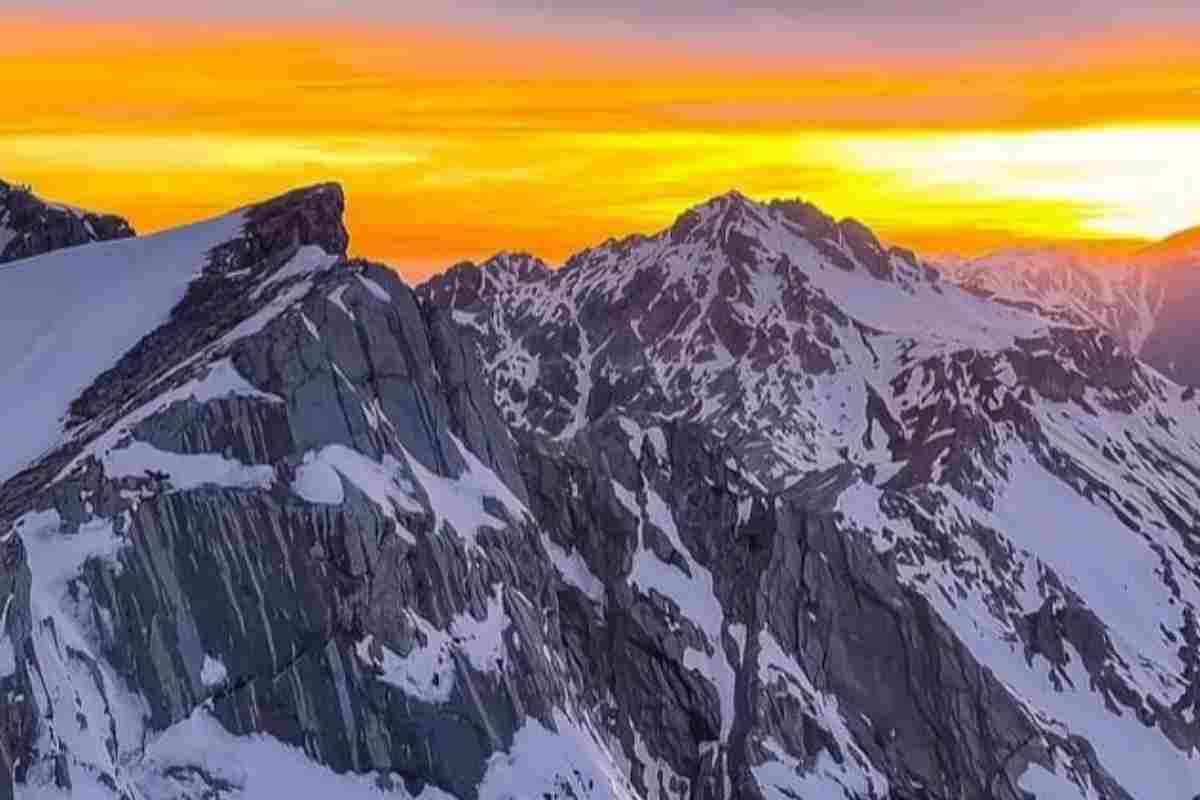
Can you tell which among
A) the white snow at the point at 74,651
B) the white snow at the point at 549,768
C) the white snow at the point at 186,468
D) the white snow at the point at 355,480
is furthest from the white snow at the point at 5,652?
the white snow at the point at 549,768

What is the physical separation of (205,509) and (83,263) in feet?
180

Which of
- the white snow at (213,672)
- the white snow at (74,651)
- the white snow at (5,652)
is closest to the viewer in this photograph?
the white snow at (5,652)

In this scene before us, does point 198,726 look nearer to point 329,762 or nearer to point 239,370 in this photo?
point 329,762

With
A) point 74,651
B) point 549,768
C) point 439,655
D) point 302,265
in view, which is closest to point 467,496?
point 439,655

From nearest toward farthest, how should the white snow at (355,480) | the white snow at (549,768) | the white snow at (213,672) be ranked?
the white snow at (213,672) < the white snow at (355,480) < the white snow at (549,768)

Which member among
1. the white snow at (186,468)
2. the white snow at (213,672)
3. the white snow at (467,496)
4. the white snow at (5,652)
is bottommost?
the white snow at (213,672)

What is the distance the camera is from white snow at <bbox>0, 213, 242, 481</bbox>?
16626 centimetres

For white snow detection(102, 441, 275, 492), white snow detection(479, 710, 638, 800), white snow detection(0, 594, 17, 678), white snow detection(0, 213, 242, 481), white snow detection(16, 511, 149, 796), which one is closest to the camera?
white snow detection(0, 594, 17, 678)

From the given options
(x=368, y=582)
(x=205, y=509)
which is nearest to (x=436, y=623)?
(x=368, y=582)

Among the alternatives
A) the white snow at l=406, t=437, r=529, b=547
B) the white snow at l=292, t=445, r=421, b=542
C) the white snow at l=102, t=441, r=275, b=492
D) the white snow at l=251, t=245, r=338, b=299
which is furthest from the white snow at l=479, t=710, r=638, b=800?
the white snow at l=251, t=245, r=338, b=299

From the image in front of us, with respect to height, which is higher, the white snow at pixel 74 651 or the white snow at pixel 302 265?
the white snow at pixel 302 265

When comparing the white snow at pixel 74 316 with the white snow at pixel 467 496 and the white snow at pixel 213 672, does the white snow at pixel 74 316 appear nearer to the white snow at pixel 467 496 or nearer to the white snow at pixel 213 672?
the white snow at pixel 213 672

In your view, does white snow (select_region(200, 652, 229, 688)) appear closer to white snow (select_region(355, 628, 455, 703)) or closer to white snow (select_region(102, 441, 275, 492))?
white snow (select_region(355, 628, 455, 703))

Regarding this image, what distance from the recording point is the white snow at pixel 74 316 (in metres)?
166
